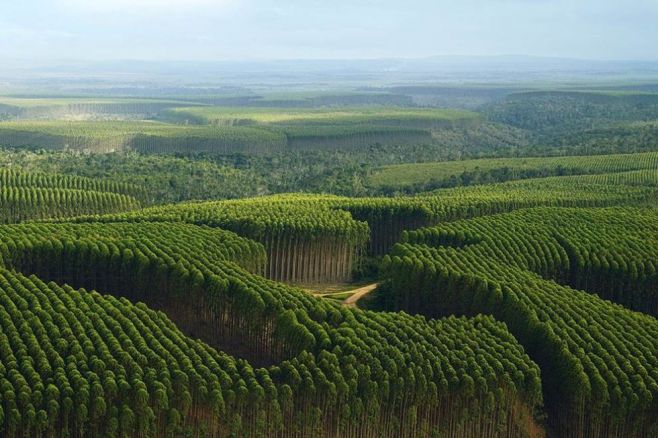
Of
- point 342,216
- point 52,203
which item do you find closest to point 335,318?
point 342,216

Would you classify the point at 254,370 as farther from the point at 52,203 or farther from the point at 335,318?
the point at 52,203

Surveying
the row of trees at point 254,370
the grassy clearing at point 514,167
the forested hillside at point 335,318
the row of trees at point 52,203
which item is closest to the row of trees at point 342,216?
the forested hillside at point 335,318

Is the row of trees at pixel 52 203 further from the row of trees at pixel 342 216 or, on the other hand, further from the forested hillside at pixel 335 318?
the row of trees at pixel 342 216

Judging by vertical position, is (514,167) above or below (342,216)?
below

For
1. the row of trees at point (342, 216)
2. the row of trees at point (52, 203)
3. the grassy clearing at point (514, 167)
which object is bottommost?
the grassy clearing at point (514, 167)

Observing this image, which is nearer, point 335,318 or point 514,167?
point 335,318

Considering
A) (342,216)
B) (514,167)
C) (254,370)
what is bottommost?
(514,167)
